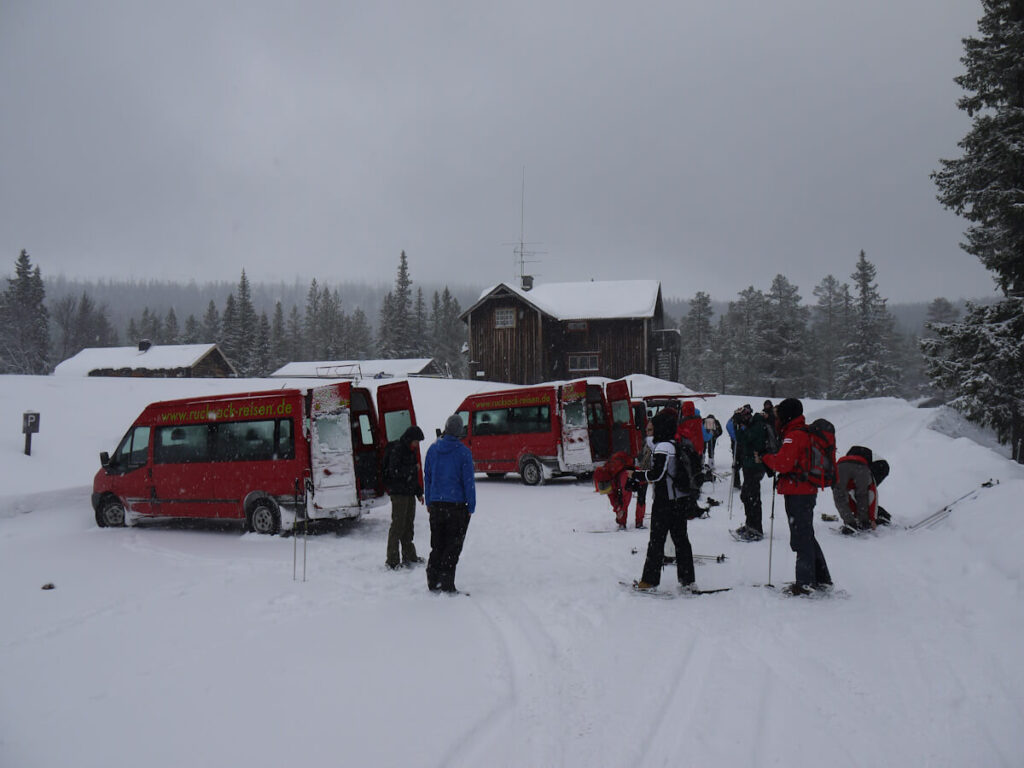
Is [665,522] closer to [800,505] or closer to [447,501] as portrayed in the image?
[800,505]

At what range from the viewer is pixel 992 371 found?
46.3ft

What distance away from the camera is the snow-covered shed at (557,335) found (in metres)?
37.2

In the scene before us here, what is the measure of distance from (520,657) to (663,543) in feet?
7.16

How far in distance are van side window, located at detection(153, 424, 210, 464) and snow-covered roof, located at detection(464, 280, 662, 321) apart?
27.1 m

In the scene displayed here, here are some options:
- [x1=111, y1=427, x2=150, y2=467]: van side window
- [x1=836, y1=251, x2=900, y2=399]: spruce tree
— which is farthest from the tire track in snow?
[x1=836, y1=251, x2=900, y2=399]: spruce tree

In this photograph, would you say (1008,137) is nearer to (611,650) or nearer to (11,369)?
(611,650)

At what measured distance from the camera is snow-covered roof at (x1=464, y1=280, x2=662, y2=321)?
3747cm

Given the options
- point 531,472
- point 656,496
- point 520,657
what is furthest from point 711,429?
point 520,657

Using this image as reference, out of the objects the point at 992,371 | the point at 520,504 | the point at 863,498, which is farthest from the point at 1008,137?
the point at 520,504

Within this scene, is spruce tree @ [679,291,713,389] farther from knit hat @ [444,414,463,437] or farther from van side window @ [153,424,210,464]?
knit hat @ [444,414,463,437]

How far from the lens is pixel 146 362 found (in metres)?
51.5

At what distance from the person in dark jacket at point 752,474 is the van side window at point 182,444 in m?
8.84

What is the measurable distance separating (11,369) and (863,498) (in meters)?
84.4

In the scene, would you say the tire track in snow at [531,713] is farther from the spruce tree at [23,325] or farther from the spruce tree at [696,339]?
the spruce tree at [23,325]
